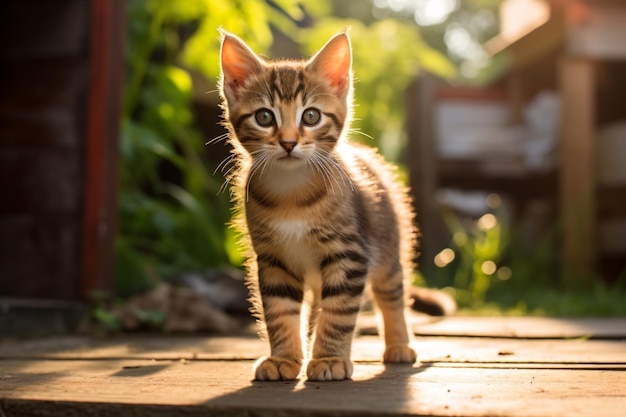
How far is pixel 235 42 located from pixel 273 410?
1370 millimetres

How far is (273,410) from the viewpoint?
5.30 ft

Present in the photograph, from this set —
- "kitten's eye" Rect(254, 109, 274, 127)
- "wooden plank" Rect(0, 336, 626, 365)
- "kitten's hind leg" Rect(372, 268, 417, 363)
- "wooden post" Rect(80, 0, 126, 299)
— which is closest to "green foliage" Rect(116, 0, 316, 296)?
"wooden post" Rect(80, 0, 126, 299)

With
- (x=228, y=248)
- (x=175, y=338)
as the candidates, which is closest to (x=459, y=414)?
(x=175, y=338)

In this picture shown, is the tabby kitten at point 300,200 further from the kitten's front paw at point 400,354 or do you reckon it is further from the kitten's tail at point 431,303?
the kitten's tail at point 431,303

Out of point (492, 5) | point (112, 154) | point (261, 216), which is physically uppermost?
point (492, 5)

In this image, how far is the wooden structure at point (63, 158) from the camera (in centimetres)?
405

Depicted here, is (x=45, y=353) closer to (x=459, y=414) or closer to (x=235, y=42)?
(x=235, y=42)

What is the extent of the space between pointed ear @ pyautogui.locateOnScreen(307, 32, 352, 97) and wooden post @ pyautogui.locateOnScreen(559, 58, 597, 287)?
145 inches

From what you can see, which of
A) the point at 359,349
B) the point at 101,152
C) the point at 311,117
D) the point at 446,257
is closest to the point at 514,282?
the point at 446,257

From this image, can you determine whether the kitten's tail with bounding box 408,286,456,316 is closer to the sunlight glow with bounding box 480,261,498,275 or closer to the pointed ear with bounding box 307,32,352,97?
the pointed ear with bounding box 307,32,352,97

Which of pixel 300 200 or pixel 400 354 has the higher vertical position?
pixel 300 200

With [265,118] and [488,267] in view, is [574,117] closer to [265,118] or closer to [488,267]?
[488,267]

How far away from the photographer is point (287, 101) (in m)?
2.40

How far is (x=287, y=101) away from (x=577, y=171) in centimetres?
409
